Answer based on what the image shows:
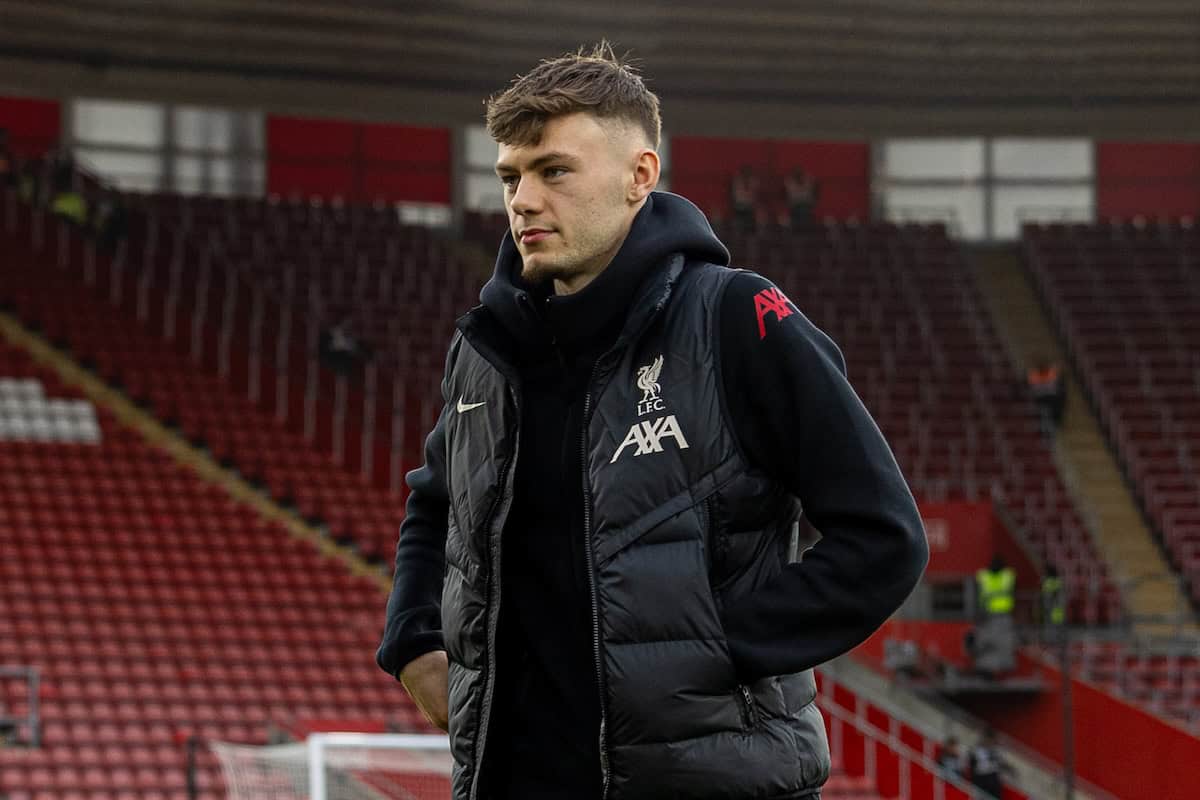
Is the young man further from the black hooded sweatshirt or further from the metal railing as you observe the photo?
the metal railing

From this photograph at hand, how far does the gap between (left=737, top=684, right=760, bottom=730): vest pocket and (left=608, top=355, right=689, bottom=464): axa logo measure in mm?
289

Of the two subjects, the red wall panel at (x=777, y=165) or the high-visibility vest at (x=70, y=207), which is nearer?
the high-visibility vest at (x=70, y=207)

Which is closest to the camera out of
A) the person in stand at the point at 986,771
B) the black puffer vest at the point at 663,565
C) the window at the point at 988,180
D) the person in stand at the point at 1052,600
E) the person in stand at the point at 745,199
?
the black puffer vest at the point at 663,565

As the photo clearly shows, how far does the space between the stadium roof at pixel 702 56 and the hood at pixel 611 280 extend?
19.4 metres

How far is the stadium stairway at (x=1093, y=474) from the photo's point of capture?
17234 mm

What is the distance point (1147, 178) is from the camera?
2522 cm

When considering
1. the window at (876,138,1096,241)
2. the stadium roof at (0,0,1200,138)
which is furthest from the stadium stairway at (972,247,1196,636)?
the stadium roof at (0,0,1200,138)

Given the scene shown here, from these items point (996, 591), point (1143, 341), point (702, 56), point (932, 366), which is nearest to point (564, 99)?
point (996, 591)

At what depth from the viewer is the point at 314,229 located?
68.9 feet

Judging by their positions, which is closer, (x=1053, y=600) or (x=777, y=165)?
(x=1053, y=600)

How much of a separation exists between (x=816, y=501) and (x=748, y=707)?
253mm

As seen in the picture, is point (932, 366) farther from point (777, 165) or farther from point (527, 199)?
point (527, 199)

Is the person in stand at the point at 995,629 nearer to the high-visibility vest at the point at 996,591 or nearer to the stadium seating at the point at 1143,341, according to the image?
the high-visibility vest at the point at 996,591

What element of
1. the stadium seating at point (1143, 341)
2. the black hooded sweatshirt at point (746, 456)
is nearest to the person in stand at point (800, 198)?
the stadium seating at point (1143, 341)
